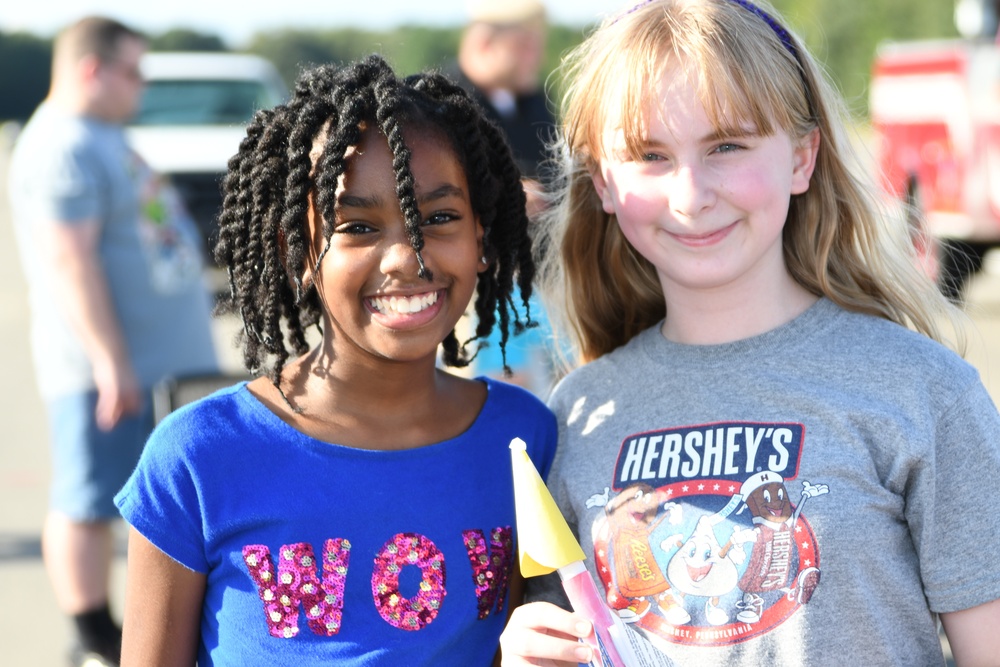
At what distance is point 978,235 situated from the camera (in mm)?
9367

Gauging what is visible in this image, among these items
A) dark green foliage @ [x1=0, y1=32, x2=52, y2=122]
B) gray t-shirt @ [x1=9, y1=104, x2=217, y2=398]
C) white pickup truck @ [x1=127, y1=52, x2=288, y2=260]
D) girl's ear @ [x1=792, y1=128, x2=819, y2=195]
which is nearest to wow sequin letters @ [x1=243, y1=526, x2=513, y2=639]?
girl's ear @ [x1=792, y1=128, x2=819, y2=195]

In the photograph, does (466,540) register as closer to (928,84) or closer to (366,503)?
(366,503)

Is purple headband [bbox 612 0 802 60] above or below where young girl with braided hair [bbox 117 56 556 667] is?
above

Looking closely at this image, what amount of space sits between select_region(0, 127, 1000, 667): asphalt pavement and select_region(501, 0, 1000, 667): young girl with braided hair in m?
0.46

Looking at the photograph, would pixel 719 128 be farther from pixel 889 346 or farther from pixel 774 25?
pixel 889 346

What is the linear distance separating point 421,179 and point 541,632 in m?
0.76

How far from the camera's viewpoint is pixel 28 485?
22.3 ft

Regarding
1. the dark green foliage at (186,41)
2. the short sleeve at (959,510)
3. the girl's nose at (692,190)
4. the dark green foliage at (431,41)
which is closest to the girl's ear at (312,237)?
the girl's nose at (692,190)

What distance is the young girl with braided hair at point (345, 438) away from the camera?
1939 millimetres

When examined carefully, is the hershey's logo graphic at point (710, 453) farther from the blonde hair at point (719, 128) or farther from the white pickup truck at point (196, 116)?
the white pickup truck at point (196, 116)

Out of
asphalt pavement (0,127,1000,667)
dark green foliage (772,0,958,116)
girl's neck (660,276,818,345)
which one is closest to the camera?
girl's neck (660,276,818,345)

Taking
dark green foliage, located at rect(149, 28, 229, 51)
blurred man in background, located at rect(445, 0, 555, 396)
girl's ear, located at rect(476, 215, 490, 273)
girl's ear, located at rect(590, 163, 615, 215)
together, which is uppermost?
dark green foliage, located at rect(149, 28, 229, 51)

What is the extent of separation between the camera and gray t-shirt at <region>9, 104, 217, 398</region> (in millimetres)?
4445

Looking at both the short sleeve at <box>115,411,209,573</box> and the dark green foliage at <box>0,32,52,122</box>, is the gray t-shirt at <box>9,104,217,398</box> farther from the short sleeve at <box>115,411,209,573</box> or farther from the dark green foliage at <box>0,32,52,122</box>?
the dark green foliage at <box>0,32,52,122</box>
